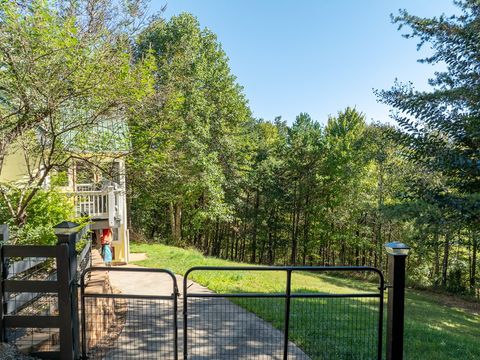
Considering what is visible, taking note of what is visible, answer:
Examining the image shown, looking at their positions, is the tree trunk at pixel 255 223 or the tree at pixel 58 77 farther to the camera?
the tree trunk at pixel 255 223

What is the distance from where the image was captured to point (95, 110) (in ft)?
21.1

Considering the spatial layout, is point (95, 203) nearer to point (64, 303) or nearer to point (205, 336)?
point (205, 336)

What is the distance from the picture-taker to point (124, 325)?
188 inches

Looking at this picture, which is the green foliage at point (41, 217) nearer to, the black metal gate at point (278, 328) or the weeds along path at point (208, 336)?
the weeds along path at point (208, 336)

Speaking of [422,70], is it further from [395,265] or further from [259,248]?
[259,248]

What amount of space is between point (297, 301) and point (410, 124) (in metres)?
3.93

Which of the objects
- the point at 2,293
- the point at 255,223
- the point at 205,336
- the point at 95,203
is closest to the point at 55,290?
the point at 2,293

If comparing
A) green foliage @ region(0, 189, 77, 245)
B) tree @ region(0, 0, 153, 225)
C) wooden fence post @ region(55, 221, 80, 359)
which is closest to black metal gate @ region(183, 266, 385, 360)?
wooden fence post @ region(55, 221, 80, 359)

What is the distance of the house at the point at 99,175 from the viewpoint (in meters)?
7.52

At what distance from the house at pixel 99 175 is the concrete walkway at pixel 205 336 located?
3.29 meters

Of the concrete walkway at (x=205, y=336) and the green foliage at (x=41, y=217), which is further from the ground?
the green foliage at (x=41, y=217)

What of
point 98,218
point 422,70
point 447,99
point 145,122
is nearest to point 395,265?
point 447,99

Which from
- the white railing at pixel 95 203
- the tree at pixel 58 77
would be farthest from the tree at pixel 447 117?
the white railing at pixel 95 203

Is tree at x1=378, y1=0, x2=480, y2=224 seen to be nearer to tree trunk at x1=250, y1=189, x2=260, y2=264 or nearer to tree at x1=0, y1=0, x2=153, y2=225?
tree at x1=0, y1=0, x2=153, y2=225
